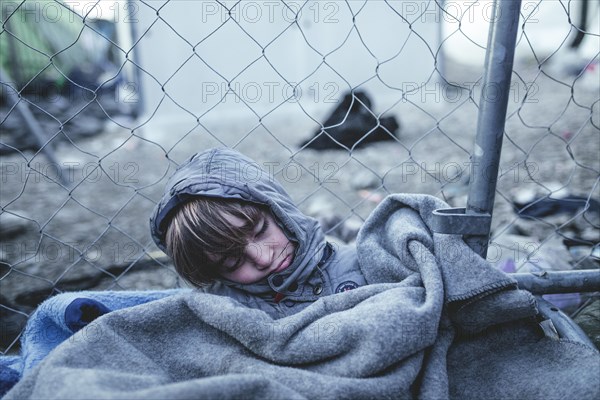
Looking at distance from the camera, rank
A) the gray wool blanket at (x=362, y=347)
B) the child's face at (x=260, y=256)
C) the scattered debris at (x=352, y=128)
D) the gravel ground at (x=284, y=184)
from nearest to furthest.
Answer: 1. the gray wool blanket at (x=362, y=347)
2. the child's face at (x=260, y=256)
3. the gravel ground at (x=284, y=184)
4. the scattered debris at (x=352, y=128)

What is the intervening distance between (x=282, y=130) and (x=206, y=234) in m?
4.12

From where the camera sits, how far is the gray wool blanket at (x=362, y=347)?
895mm

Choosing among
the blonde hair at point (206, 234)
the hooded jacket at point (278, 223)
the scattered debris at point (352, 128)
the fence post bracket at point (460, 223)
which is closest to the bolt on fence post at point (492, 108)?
the fence post bracket at point (460, 223)

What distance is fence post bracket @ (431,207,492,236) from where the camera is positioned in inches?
41.4

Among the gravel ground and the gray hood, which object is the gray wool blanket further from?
the gravel ground

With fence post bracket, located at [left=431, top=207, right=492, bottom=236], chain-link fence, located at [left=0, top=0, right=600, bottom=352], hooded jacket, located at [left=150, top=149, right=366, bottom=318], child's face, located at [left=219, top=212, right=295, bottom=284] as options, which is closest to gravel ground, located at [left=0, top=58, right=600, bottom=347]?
chain-link fence, located at [left=0, top=0, right=600, bottom=352]

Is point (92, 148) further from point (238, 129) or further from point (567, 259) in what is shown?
point (567, 259)

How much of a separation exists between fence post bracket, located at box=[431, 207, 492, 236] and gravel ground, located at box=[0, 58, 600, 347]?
38 centimetres

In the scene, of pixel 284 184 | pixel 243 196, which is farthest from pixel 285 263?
pixel 284 184

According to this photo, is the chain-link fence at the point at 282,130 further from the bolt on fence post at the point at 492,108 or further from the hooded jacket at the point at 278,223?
the hooded jacket at the point at 278,223

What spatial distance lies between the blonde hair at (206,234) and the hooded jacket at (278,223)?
0.02 m

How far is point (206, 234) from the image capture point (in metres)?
1.12

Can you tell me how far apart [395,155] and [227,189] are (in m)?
2.86

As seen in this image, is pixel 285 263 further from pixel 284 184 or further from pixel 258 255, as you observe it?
pixel 284 184
